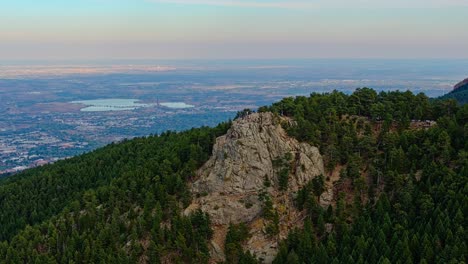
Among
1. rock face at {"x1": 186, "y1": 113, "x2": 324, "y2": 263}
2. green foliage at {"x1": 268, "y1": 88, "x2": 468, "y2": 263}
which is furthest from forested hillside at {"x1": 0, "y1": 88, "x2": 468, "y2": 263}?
rock face at {"x1": 186, "y1": 113, "x2": 324, "y2": 263}

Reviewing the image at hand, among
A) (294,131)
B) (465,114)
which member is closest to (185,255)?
(294,131)

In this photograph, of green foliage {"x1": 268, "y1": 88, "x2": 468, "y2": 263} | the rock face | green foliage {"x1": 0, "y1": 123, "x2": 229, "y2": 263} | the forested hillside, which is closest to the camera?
green foliage {"x1": 268, "y1": 88, "x2": 468, "y2": 263}

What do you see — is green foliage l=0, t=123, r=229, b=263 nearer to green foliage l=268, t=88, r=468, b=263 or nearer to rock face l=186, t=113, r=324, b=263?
rock face l=186, t=113, r=324, b=263

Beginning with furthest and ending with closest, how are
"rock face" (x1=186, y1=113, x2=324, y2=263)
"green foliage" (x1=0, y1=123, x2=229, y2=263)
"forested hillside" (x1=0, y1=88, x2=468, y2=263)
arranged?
"rock face" (x1=186, y1=113, x2=324, y2=263)
"green foliage" (x1=0, y1=123, x2=229, y2=263)
"forested hillside" (x1=0, y1=88, x2=468, y2=263)

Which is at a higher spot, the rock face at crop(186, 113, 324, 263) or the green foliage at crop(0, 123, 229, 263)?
the rock face at crop(186, 113, 324, 263)

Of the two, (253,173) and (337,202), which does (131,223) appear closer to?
(253,173)

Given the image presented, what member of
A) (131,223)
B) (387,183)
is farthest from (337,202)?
(131,223)
